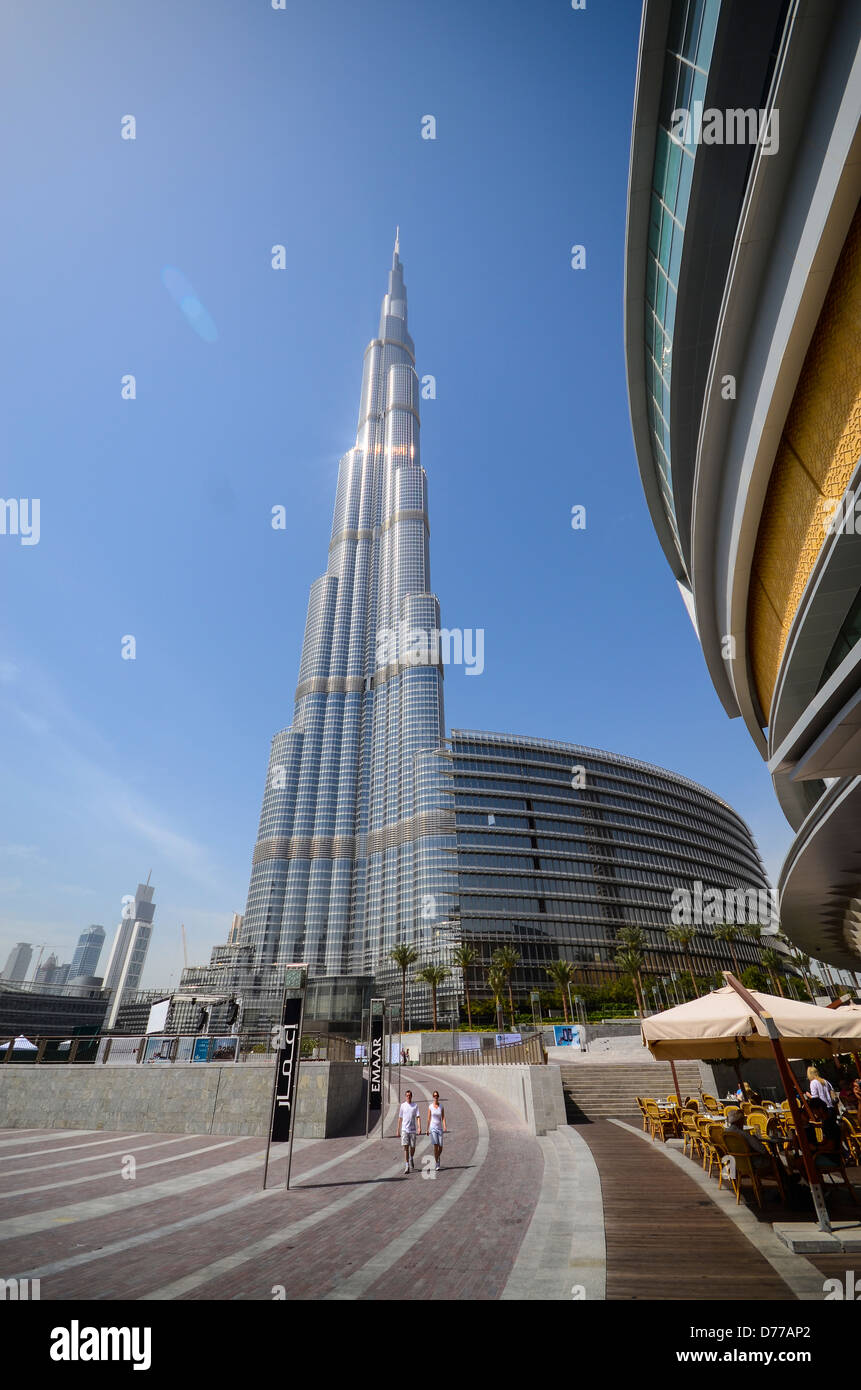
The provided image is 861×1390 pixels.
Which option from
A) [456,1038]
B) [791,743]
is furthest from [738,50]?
[456,1038]

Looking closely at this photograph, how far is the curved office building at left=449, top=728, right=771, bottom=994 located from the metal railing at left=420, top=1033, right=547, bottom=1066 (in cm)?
3696

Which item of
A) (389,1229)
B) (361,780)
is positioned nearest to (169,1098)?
(389,1229)

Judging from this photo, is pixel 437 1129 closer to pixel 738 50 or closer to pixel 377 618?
pixel 738 50

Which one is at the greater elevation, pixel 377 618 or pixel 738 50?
pixel 377 618

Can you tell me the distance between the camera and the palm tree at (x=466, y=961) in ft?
235

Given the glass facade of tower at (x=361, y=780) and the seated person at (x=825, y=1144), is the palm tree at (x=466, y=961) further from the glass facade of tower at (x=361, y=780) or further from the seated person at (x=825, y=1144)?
the seated person at (x=825, y=1144)

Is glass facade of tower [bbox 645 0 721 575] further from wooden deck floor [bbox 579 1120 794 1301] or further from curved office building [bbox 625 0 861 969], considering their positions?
wooden deck floor [bbox 579 1120 794 1301]

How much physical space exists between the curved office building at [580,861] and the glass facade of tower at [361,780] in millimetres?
7052

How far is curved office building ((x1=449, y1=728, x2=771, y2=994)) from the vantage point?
87625 mm

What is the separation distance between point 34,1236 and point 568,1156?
31.1 feet

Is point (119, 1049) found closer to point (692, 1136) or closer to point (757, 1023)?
point (692, 1136)

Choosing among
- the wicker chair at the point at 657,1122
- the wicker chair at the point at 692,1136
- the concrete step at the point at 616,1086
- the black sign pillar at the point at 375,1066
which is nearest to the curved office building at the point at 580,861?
the concrete step at the point at 616,1086

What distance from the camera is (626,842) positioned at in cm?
10250

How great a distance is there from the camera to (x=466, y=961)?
70750mm
